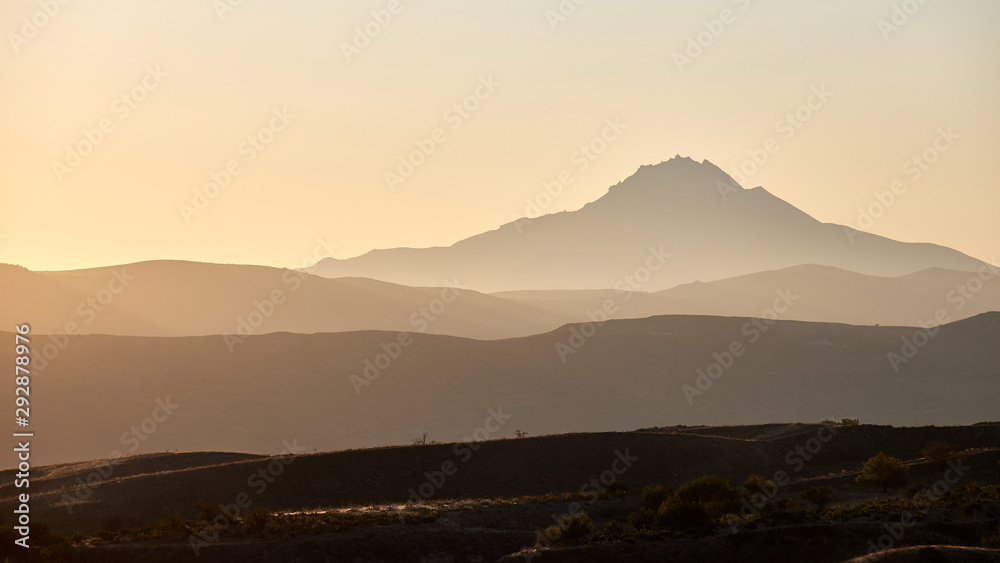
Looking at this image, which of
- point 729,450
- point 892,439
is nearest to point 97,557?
point 729,450

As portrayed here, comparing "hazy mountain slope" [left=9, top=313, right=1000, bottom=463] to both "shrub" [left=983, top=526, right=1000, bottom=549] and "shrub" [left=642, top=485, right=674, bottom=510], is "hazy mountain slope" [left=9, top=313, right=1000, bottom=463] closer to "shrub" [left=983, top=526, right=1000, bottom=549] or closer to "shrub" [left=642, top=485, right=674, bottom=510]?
"shrub" [left=642, top=485, right=674, bottom=510]

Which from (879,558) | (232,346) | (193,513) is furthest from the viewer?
(232,346)

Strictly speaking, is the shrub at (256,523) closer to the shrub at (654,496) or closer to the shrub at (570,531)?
the shrub at (570,531)

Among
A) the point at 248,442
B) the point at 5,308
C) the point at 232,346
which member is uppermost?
the point at 5,308

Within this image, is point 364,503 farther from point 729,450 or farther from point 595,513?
point 729,450

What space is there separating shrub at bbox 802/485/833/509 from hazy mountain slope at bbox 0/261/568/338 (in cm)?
13724

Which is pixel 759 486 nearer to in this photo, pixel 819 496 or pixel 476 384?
pixel 819 496

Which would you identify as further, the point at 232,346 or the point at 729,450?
the point at 232,346

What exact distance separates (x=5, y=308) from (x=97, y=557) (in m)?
161

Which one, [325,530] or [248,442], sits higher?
[248,442]

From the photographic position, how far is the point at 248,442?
8094cm

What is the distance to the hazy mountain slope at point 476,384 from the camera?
85.5m

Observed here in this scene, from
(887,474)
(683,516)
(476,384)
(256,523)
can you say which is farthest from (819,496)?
(476,384)

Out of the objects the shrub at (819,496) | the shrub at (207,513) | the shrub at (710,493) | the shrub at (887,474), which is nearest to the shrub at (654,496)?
the shrub at (710,493)
